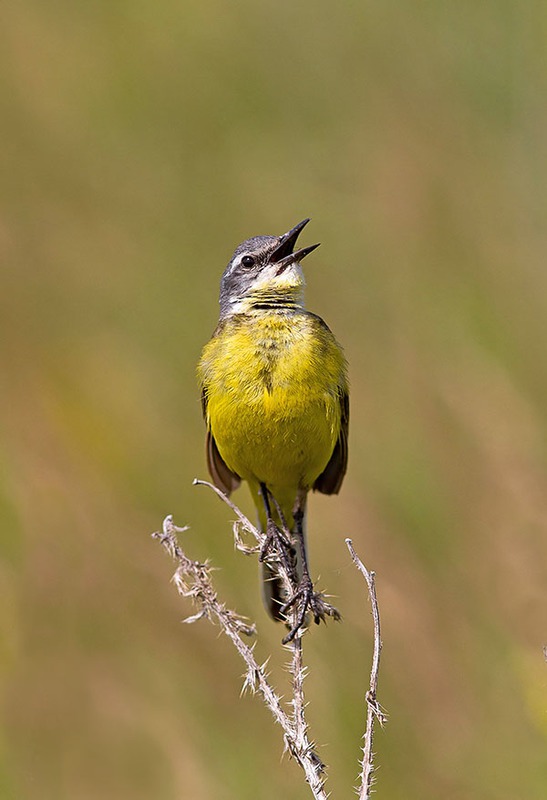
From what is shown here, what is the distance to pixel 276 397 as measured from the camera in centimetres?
426

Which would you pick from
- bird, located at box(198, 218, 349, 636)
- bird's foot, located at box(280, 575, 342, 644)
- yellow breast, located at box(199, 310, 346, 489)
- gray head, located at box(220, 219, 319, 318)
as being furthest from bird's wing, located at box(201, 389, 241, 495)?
bird's foot, located at box(280, 575, 342, 644)

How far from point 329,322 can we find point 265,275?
63.1 inches

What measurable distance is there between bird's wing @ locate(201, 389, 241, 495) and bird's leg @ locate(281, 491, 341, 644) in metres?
0.36

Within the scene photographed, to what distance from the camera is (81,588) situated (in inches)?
220

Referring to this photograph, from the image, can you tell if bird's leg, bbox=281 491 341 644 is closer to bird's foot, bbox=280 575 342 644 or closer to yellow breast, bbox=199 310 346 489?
bird's foot, bbox=280 575 342 644

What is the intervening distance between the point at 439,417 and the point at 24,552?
7.90 feet

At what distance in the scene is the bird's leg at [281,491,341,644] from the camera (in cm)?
361

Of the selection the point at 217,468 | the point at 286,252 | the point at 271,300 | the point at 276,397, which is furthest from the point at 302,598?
the point at 286,252

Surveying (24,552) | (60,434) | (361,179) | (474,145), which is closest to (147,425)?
(60,434)

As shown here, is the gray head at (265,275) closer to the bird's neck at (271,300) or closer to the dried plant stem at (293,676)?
the bird's neck at (271,300)

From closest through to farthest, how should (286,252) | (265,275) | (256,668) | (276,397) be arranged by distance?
1. (256,668)
2. (276,397)
3. (265,275)
4. (286,252)

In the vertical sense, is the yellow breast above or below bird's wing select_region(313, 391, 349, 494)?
above

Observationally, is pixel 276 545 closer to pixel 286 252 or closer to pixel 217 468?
pixel 217 468

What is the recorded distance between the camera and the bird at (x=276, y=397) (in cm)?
429
